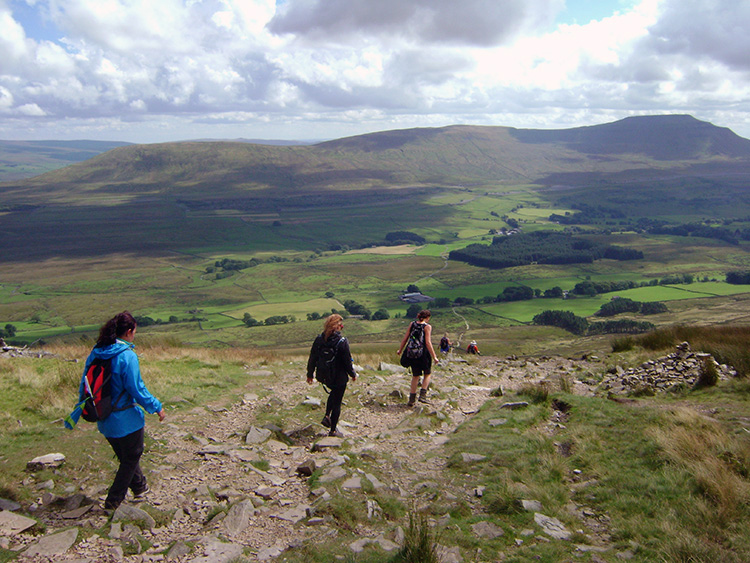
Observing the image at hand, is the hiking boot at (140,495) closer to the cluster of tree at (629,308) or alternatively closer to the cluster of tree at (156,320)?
the cluster of tree at (629,308)

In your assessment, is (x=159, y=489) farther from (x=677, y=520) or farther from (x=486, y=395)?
(x=486, y=395)

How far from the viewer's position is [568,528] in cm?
702

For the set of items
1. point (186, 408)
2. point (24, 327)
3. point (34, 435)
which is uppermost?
point (34, 435)

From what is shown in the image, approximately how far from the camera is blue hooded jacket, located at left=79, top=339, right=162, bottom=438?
272 inches

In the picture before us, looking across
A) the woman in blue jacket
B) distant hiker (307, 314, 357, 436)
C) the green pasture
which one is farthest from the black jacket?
the green pasture

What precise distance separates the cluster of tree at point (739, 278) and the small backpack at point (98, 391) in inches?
4776

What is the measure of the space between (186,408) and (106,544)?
5.85 metres

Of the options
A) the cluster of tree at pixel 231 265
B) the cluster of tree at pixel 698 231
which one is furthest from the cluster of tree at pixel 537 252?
the cluster of tree at pixel 231 265

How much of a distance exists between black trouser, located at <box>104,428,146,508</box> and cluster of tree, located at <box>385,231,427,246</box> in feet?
Answer: 587

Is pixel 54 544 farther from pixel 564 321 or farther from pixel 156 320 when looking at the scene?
pixel 156 320

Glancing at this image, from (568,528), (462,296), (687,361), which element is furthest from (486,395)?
(462,296)

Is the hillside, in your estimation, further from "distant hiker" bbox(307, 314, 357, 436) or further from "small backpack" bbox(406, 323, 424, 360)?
"small backpack" bbox(406, 323, 424, 360)

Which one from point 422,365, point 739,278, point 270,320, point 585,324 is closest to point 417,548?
point 422,365

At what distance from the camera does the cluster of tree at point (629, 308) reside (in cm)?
7944
